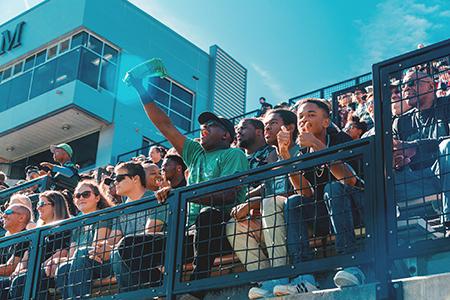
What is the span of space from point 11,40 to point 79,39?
4.00 meters

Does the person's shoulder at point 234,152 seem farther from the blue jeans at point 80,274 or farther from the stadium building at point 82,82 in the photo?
the stadium building at point 82,82

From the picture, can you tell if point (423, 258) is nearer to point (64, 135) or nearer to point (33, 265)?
point (33, 265)

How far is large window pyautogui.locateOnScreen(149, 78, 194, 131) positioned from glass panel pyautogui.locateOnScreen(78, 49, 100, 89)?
225 cm

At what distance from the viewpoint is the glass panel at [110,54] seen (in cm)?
2545

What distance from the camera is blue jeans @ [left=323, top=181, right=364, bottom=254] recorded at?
4543mm

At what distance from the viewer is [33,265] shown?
6.66 m

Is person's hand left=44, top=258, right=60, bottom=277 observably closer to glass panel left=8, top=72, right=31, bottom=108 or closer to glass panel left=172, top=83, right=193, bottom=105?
glass panel left=8, top=72, right=31, bottom=108

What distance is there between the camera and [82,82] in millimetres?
24312

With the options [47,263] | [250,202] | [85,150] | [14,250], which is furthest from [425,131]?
[85,150]

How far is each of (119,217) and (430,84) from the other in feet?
9.21

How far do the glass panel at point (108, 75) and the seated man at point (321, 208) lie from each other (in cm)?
2058

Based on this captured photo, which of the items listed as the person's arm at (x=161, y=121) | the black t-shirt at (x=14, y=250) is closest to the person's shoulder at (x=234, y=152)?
the person's arm at (x=161, y=121)

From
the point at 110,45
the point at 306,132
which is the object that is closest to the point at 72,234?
the point at 306,132

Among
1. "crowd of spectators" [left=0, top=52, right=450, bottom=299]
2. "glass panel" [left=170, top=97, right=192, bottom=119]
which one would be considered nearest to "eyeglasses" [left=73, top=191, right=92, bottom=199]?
"crowd of spectators" [left=0, top=52, right=450, bottom=299]
